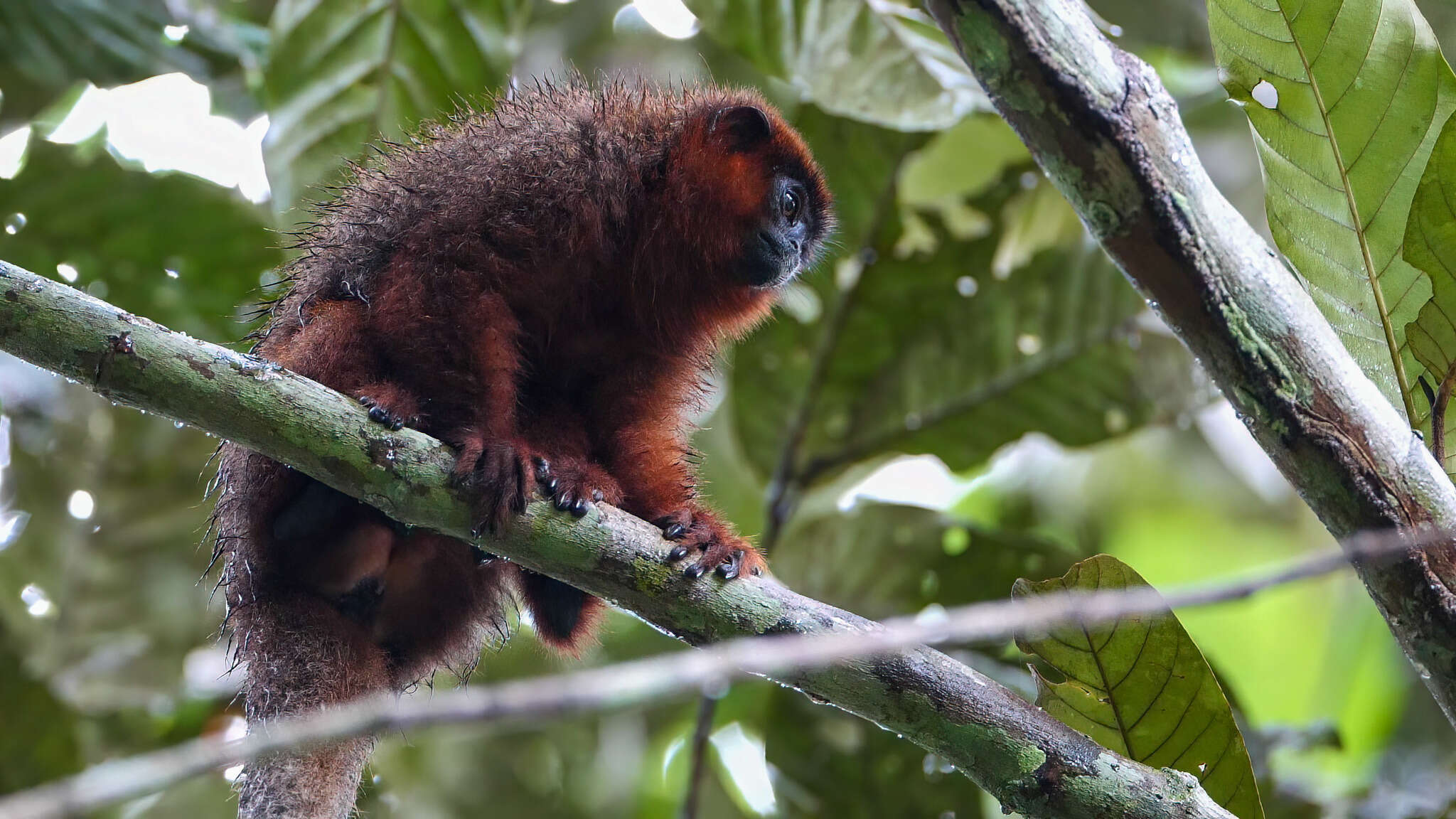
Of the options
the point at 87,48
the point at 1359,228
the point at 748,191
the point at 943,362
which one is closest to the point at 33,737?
the point at 87,48

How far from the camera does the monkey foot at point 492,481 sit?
1.75 metres

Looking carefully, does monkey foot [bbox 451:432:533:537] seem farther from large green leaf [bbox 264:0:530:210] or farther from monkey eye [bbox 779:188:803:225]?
large green leaf [bbox 264:0:530:210]

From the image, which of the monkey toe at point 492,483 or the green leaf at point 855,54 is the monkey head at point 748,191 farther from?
the monkey toe at point 492,483

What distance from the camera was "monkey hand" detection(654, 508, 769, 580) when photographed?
5.96 ft

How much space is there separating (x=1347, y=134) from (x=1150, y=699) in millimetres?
902

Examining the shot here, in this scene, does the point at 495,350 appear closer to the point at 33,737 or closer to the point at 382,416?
the point at 382,416

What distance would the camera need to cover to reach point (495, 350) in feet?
6.71

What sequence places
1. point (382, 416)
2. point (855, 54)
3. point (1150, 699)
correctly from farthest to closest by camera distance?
point (855, 54), point (1150, 699), point (382, 416)

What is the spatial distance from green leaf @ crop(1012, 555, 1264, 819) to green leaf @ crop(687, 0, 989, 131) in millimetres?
1463

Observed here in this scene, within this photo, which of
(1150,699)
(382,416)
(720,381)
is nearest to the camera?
(382,416)

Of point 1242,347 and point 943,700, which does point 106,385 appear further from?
point 1242,347

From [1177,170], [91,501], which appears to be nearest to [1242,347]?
[1177,170]

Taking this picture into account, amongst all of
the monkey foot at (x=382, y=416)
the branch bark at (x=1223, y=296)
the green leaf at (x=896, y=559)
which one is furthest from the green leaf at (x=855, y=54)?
the monkey foot at (x=382, y=416)

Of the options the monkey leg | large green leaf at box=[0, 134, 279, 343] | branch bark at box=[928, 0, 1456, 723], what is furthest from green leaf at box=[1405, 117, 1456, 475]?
large green leaf at box=[0, 134, 279, 343]
